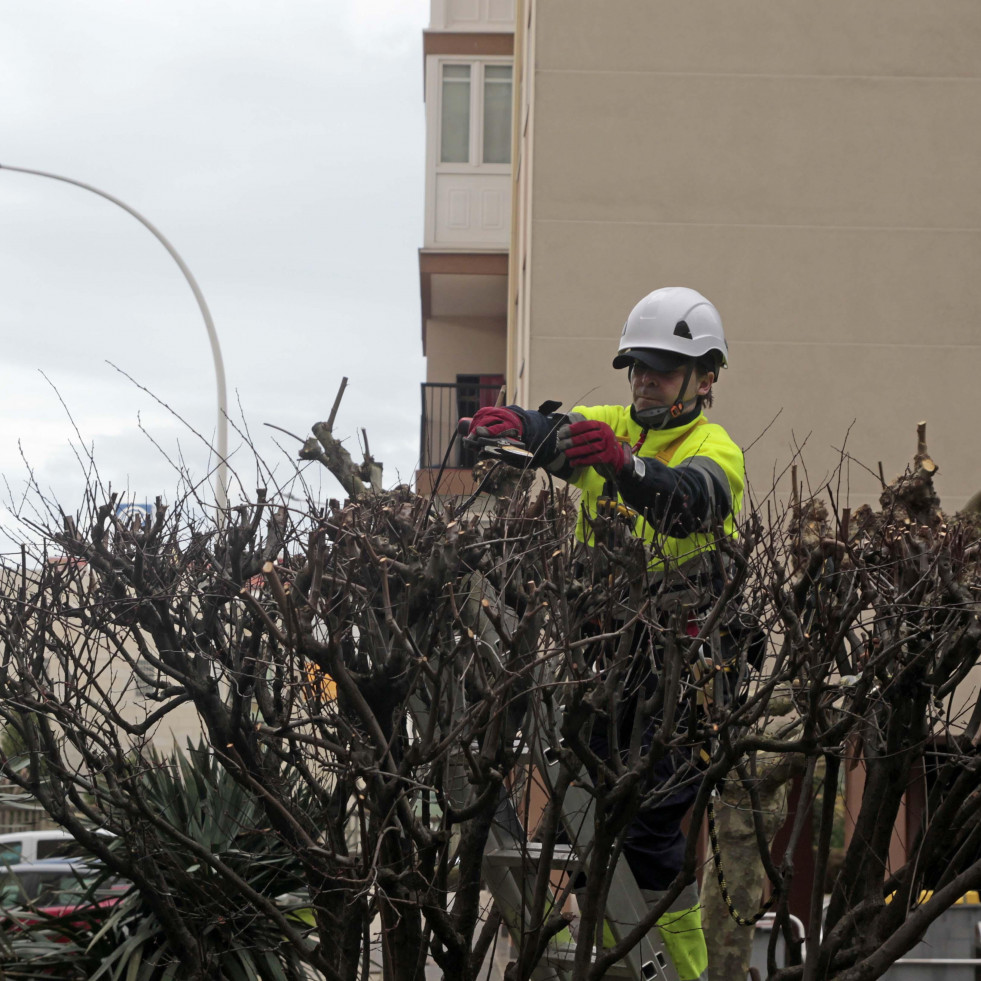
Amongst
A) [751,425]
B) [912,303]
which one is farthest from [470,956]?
[912,303]

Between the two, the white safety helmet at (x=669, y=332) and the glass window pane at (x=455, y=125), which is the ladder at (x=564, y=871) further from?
the glass window pane at (x=455, y=125)

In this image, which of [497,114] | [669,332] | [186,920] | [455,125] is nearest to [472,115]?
[455,125]

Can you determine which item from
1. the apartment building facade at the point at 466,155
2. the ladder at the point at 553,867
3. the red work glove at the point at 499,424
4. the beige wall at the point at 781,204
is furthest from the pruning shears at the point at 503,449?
the apartment building facade at the point at 466,155

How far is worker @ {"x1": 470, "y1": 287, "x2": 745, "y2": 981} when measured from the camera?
416cm

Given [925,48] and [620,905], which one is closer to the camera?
[620,905]

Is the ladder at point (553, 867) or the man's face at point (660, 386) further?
the man's face at point (660, 386)

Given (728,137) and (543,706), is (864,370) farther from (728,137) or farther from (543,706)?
(543,706)

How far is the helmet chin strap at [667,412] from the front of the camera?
4.77m

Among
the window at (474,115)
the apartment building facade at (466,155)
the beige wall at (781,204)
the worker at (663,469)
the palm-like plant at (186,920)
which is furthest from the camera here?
the window at (474,115)

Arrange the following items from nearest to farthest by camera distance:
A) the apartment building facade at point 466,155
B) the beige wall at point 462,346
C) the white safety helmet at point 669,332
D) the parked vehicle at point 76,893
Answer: the white safety helmet at point 669,332
the parked vehicle at point 76,893
the apartment building facade at point 466,155
the beige wall at point 462,346

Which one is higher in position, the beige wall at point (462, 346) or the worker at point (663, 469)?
the beige wall at point (462, 346)

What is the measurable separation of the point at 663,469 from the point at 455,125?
16.1m

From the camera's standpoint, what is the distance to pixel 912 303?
1343 cm

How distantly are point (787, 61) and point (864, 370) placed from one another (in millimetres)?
2866
